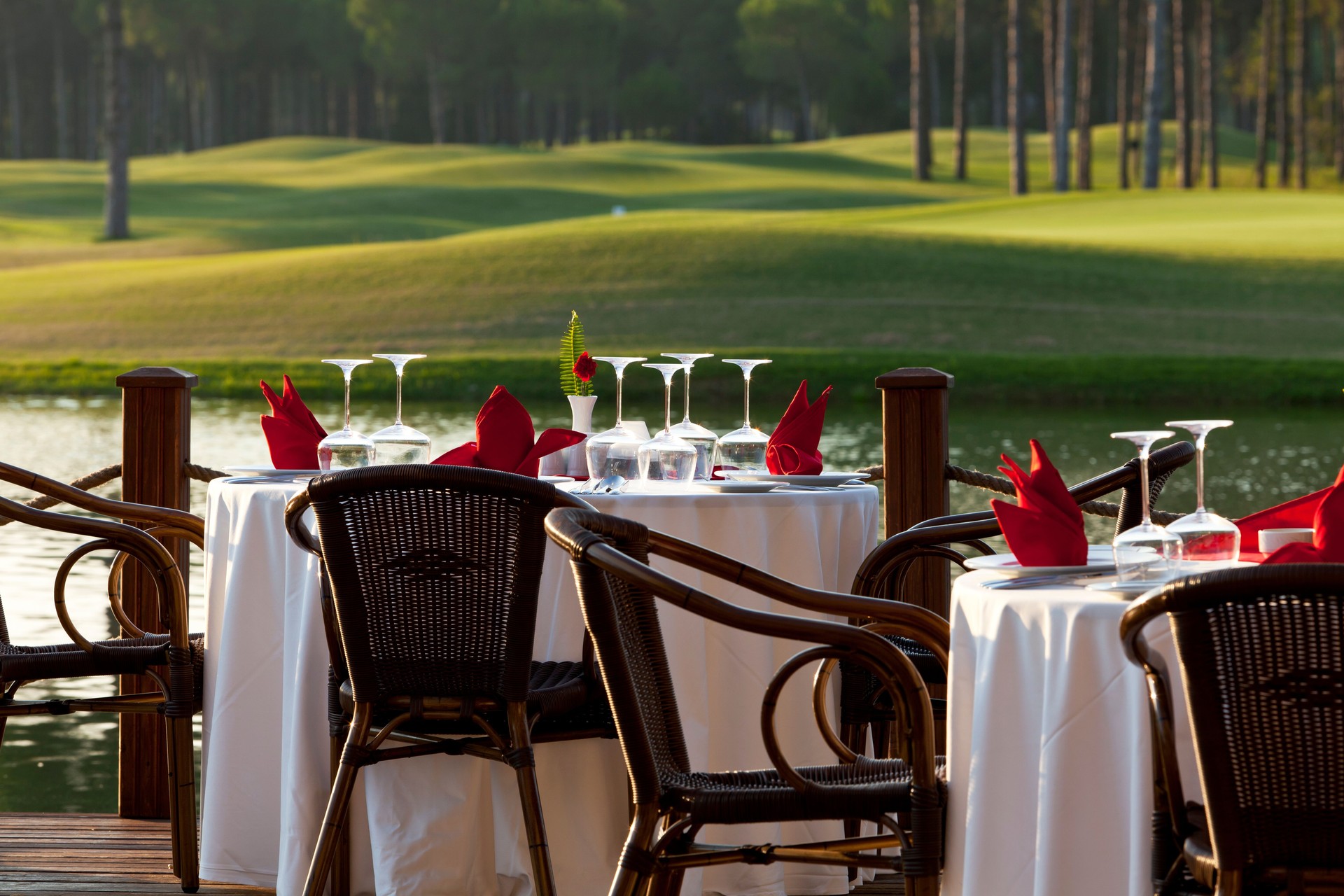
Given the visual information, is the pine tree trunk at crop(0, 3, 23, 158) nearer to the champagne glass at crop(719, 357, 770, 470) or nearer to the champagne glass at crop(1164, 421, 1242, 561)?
the champagne glass at crop(719, 357, 770, 470)

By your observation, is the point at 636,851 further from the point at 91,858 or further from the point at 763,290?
the point at 763,290

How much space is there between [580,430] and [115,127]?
34.2 metres

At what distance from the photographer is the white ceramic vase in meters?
3.77

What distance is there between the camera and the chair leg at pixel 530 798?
9.64 feet

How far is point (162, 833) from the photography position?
4.11 metres

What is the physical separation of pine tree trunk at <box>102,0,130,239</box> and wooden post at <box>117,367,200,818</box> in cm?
3050

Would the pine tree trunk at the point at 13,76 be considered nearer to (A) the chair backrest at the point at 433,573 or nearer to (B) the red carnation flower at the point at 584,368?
(B) the red carnation flower at the point at 584,368

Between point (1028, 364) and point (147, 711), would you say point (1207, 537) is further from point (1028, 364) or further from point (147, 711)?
point (1028, 364)

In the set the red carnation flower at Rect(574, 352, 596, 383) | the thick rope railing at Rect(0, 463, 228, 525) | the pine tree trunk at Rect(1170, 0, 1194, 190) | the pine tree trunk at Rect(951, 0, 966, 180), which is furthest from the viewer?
the pine tree trunk at Rect(951, 0, 966, 180)

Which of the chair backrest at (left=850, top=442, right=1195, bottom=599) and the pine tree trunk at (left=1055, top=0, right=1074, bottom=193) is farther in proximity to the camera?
the pine tree trunk at (left=1055, top=0, right=1074, bottom=193)

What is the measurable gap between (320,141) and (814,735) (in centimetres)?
6146

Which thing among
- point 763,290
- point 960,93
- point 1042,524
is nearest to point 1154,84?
point 960,93

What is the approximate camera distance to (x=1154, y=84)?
3619 centimetres

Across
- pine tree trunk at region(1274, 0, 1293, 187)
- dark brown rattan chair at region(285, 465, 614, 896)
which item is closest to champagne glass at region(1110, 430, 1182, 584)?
dark brown rattan chair at region(285, 465, 614, 896)
